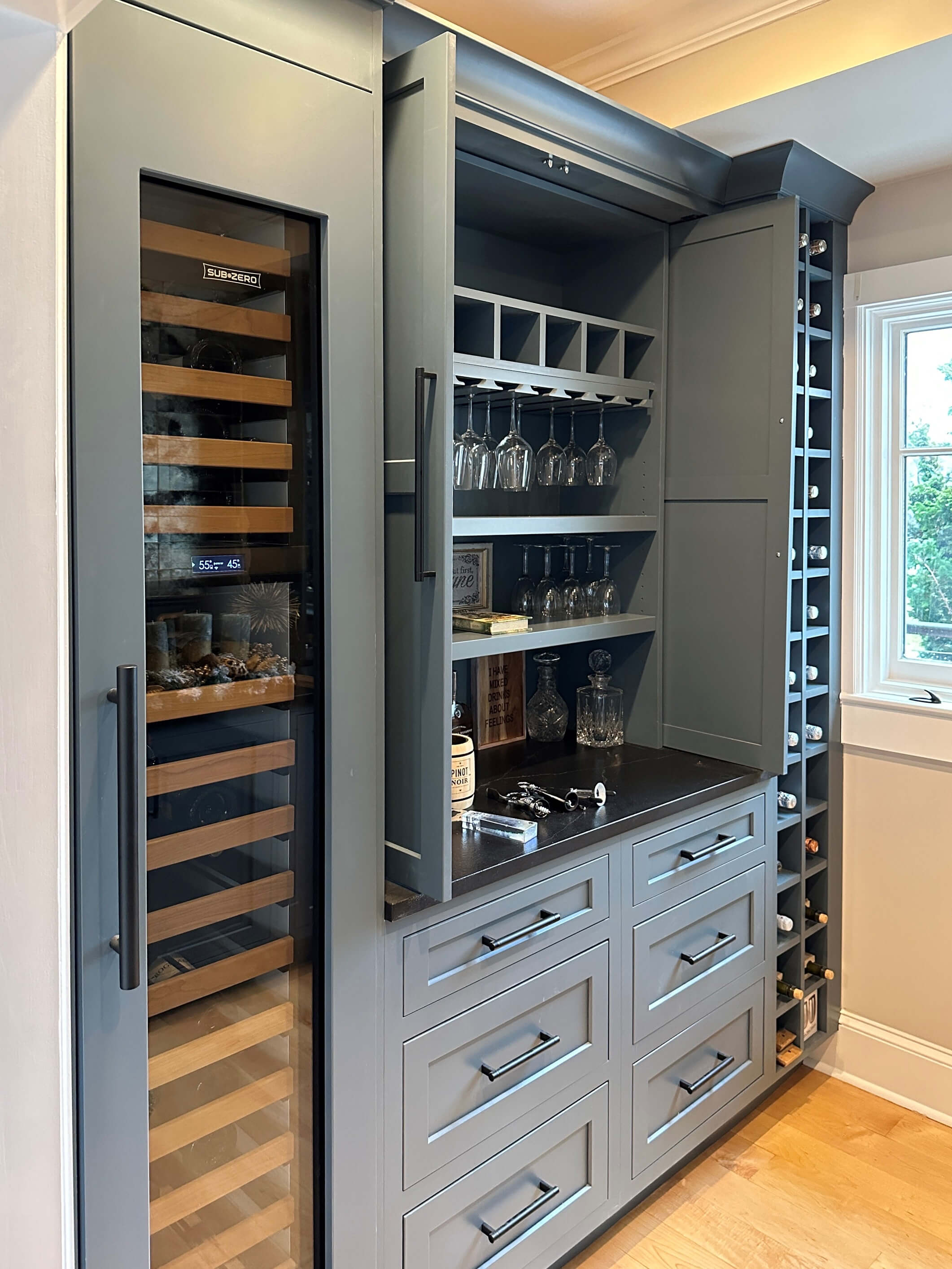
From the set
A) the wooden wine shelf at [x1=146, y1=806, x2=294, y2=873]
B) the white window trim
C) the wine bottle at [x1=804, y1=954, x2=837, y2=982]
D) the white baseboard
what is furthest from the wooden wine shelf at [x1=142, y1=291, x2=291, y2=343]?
the white baseboard

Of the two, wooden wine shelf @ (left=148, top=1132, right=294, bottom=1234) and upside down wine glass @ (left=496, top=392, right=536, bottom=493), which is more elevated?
upside down wine glass @ (left=496, top=392, right=536, bottom=493)

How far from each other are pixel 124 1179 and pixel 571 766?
1.38 m

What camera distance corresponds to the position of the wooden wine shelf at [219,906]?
4.47ft

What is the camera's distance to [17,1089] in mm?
1185

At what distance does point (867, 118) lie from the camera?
2.09 metres

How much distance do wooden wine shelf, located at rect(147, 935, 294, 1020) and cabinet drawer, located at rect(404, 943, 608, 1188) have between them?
31cm

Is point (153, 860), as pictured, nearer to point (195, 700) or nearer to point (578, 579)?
point (195, 700)

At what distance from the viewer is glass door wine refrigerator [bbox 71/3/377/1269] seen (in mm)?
1219

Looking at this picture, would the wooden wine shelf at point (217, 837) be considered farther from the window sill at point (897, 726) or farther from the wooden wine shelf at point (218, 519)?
the window sill at point (897, 726)

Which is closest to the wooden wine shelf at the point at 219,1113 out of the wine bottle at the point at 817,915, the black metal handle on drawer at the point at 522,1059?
the black metal handle on drawer at the point at 522,1059

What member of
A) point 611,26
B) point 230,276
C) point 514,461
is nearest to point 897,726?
point 514,461

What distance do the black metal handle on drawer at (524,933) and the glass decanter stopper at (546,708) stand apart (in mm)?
781

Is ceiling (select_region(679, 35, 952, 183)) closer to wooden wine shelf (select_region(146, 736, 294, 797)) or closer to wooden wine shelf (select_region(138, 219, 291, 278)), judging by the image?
wooden wine shelf (select_region(138, 219, 291, 278))

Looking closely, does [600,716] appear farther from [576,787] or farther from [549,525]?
[549,525]
